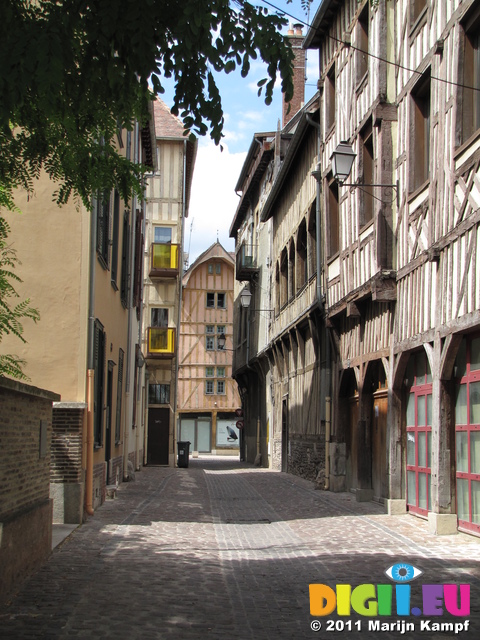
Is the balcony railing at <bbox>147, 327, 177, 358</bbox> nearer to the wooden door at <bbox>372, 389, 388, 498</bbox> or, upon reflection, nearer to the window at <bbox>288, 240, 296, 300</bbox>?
the window at <bbox>288, 240, 296, 300</bbox>

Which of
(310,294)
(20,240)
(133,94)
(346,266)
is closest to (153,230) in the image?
(310,294)

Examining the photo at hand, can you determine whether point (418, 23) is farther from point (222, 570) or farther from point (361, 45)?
point (222, 570)

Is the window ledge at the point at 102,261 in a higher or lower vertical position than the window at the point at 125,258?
lower

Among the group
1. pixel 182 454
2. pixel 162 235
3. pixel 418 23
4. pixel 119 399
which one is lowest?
pixel 182 454

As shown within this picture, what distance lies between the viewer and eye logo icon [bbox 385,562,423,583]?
7081 mm

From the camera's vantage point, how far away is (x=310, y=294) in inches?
750

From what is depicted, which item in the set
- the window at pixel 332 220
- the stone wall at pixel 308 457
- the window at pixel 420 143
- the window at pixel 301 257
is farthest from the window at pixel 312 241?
the window at pixel 420 143

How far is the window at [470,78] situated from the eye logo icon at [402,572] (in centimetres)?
495

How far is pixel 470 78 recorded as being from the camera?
31.3 ft

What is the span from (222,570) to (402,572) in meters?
1.66

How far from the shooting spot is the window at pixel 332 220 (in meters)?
16.8

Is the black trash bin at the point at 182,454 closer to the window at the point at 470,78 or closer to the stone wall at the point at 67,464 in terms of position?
the stone wall at the point at 67,464

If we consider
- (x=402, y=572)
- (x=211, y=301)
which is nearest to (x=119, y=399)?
(x=402, y=572)

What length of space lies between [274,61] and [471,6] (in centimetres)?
541
